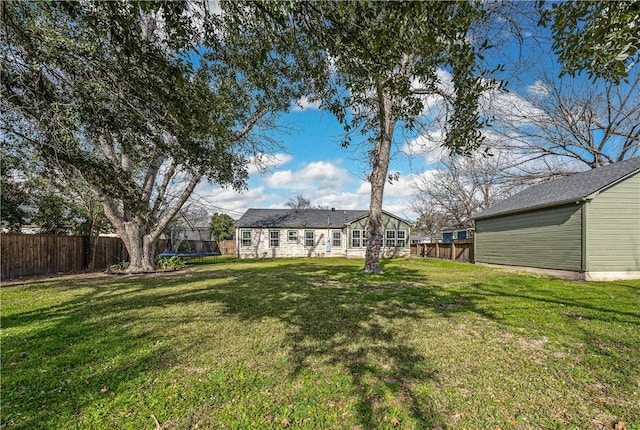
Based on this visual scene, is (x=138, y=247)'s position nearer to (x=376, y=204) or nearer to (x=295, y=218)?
(x=376, y=204)

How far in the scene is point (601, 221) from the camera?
10.3 metres

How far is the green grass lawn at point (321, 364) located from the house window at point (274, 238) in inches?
698

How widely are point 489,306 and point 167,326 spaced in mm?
6213

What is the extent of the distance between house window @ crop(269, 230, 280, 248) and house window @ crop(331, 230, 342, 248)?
462cm

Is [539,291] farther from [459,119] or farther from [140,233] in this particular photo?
[140,233]

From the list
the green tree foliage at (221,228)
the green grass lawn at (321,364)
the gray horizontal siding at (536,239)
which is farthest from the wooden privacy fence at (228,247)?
the green grass lawn at (321,364)

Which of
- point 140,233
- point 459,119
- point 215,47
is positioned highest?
point 215,47

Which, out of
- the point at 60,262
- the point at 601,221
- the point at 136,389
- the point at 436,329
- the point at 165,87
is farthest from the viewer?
the point at 60,262

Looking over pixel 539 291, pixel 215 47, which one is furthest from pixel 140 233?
pixel 539 291

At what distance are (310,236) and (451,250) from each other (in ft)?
35.8

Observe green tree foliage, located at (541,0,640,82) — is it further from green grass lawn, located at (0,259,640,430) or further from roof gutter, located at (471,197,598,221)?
roof gutter, located at (471,197,598,221)

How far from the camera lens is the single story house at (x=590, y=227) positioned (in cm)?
1018

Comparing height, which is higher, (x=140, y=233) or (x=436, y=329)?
(x=140, y=233)

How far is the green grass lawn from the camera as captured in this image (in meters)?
2.40
